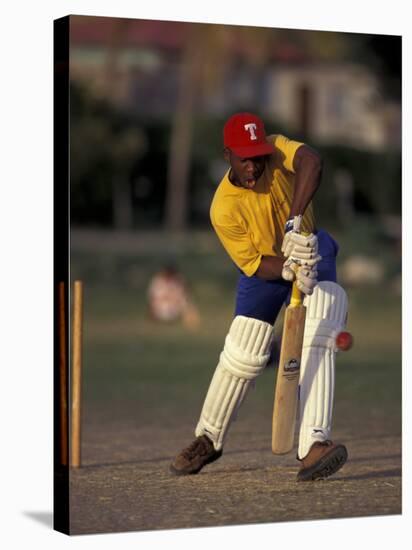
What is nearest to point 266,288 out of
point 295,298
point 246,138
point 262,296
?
point 262,296

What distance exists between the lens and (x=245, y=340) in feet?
26.9

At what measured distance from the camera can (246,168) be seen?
319 inches

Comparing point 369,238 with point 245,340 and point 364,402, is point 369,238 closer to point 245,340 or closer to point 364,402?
point 364,402

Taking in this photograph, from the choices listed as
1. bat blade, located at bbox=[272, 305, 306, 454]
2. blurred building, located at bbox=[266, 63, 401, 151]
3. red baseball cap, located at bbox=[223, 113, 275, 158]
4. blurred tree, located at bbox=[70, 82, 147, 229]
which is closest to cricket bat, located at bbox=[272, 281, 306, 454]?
bat blade, located at bbox=[272, 305, 306, 454]

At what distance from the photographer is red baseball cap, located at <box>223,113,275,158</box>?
8047mm

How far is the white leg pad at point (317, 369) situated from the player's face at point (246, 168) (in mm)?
699

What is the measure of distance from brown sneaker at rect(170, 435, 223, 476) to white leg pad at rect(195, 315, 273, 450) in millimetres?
38

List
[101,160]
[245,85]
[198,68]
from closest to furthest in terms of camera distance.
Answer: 1. [101,160]
2. [198,68]
3. [245,85]

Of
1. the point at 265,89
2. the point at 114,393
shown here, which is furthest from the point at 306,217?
the point at 265,89

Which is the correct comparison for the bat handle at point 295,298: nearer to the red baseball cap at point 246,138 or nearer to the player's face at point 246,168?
the player's face at point 246,168

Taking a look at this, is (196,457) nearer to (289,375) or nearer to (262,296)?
(289,375)

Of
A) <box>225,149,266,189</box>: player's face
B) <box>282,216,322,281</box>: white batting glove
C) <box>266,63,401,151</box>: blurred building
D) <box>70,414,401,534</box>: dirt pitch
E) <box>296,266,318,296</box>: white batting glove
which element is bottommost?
<box>70,414,401,534</box>: dirt pitch

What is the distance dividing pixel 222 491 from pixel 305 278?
1.25m

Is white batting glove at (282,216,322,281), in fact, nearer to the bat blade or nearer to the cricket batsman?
the cricket batsman
